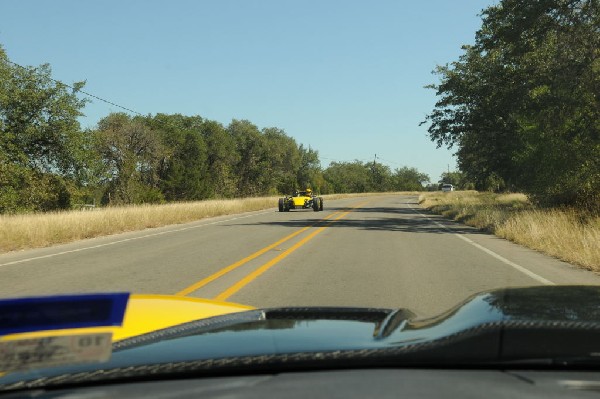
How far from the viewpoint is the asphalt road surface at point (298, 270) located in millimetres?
7987

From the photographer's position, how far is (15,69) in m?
36.5

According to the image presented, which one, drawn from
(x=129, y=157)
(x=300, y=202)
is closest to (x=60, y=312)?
(x=300, y=202)

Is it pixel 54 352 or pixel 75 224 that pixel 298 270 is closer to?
pixel 54 352

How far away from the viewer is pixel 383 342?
2273 millimetres

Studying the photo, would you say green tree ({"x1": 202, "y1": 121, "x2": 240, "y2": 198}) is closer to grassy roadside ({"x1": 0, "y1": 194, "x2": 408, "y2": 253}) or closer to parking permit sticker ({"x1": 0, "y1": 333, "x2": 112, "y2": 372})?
grassy roadside ({"x1": 0, "y1": 194, "x2": 408, "y2": 253})

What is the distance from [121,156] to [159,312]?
2279 inches

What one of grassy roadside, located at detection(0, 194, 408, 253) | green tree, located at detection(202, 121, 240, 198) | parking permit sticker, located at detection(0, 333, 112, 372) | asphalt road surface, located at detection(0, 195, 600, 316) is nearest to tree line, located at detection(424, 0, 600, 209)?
asphalt road surface, located at detection(0, 195, 600, 316)

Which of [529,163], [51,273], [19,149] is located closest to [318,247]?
[51,273]

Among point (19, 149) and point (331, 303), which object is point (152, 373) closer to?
point (331, 303)

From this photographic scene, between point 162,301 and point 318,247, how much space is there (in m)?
10.5

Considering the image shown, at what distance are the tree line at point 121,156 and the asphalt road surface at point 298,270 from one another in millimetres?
22777

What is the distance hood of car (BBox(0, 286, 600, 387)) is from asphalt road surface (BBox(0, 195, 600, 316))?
3.30 metres

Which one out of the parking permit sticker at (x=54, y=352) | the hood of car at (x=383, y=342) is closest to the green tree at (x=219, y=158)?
the hood of car at (x=383, y=342)

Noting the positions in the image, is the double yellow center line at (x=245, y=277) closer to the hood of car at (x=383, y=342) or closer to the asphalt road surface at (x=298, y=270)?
the asphalt road surface at (x=298, y=270)
